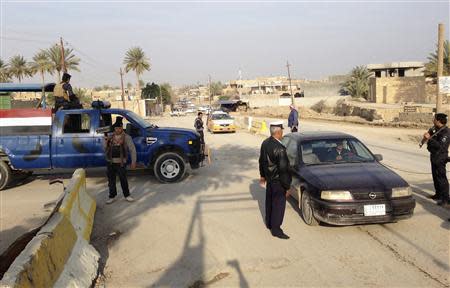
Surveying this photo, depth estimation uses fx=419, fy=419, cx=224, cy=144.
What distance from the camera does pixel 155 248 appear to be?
617 centimetres

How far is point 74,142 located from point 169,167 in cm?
246

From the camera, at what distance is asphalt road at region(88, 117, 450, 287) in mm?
4988

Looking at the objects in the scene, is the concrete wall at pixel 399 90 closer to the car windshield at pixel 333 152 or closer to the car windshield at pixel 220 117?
the car windshield at pixel 220 117

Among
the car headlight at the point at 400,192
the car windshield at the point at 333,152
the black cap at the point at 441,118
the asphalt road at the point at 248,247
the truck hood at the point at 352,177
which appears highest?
the black cap at the point at 441,118

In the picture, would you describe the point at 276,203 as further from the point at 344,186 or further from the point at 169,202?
the point at 169,202

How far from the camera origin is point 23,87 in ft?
38.1

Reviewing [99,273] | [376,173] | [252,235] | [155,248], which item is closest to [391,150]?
[376,173]

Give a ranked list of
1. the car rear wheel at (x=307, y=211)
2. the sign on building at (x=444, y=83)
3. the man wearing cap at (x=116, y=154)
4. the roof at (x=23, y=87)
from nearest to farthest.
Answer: the car rear wheel at (x=307, y=211), the man wearing cap at (x=116, y=154), the roof at (x=23, y=87), the sign on building at (x=444, y=83)

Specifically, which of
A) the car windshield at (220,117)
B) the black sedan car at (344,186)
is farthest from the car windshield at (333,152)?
the car windshield at (220,117)

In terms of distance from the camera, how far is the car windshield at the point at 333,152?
7628 millimetres

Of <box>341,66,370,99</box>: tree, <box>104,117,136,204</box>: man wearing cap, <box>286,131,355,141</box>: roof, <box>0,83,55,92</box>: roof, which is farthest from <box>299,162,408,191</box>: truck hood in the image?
<box>341,66,370,99</box>: tree

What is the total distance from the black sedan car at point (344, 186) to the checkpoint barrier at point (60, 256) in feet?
11.0

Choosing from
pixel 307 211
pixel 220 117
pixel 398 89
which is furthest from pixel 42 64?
pixel 307 211

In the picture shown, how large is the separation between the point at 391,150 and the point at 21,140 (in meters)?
13.3
